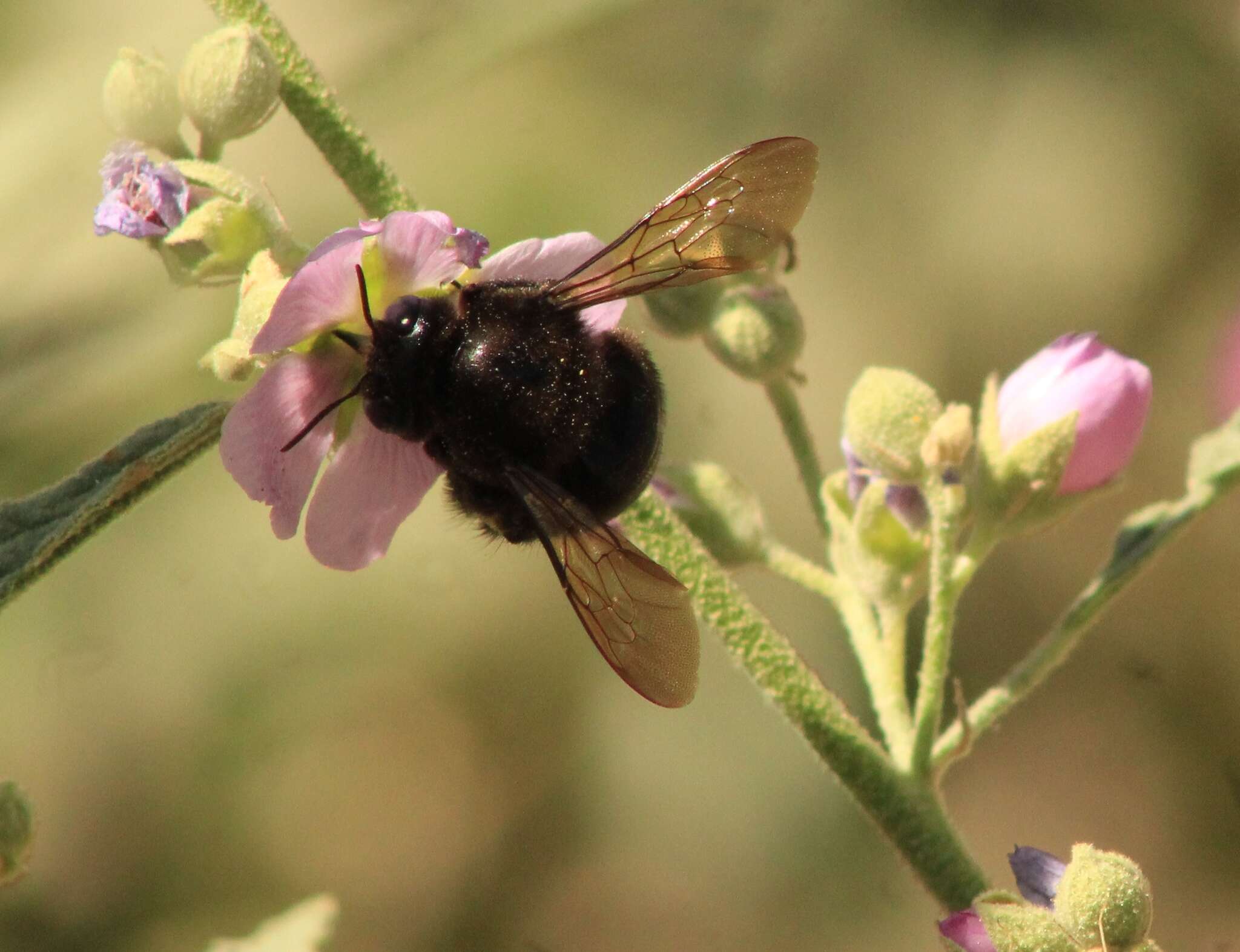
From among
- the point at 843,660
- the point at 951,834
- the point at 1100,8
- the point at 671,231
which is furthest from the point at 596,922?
the point at 1100,8

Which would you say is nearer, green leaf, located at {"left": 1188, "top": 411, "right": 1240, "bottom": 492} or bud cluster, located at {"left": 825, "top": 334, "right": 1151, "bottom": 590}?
bud cluster, located at {"left": 825, "top": 334, "right": 1151, "bottom": 590}

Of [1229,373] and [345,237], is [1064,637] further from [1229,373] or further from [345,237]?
[1229,373]

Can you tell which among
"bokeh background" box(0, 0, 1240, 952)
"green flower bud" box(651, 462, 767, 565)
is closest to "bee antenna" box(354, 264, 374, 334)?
"green flower bud" box(651, 462, 767, 565)

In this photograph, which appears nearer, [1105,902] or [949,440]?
[1105,902]

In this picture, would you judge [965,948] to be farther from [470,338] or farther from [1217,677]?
[1217,677]

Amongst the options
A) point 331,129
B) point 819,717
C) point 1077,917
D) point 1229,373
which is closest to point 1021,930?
point 1077,917

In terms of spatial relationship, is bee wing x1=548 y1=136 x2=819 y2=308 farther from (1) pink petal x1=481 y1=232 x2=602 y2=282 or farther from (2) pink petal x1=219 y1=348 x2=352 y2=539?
(2) pink petal x1=219 y1=348 x2=352 y2=539

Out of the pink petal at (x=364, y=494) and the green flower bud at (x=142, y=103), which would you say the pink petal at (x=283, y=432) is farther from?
the green flower bud at (x=142, y=103)
